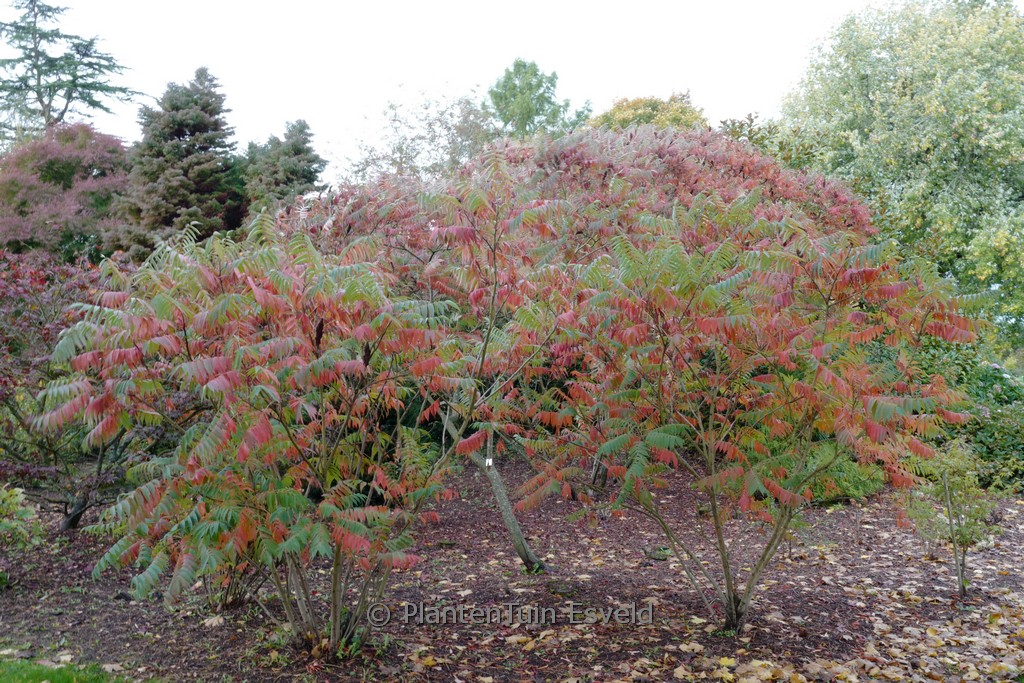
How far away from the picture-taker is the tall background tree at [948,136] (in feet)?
59.0

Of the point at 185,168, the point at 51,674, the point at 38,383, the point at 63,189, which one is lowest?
the point at 51,674

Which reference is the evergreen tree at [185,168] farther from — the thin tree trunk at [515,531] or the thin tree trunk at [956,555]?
the thin tree trunk at [956,555]

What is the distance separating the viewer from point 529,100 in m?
32.0

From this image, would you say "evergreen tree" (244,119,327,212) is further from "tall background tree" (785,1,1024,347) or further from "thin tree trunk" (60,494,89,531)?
"tall background tree" (785,1,1024,347)

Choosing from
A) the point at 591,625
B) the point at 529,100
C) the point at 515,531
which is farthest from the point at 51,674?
the point at 529,100

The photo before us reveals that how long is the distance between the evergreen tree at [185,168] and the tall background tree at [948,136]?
1475 centimetres

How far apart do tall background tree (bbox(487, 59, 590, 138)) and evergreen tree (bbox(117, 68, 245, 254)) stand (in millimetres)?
14964

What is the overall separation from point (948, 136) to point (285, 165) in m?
16.4

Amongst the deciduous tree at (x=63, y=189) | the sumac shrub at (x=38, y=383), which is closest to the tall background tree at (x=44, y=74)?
the deciduous tree at (x=63, y=189)

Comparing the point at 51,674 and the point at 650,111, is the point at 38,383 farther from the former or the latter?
the point at 650,111

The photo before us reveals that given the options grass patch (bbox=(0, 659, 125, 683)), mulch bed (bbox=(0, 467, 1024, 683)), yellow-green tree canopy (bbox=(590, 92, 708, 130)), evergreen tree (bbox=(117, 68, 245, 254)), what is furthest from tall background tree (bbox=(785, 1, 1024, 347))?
grass patch (bbox=(0, 659, 125, 683))

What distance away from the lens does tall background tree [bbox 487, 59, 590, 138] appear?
105 ft

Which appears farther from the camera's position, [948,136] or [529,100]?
[529,100]

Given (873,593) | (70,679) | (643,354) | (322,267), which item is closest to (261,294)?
(322,267)
